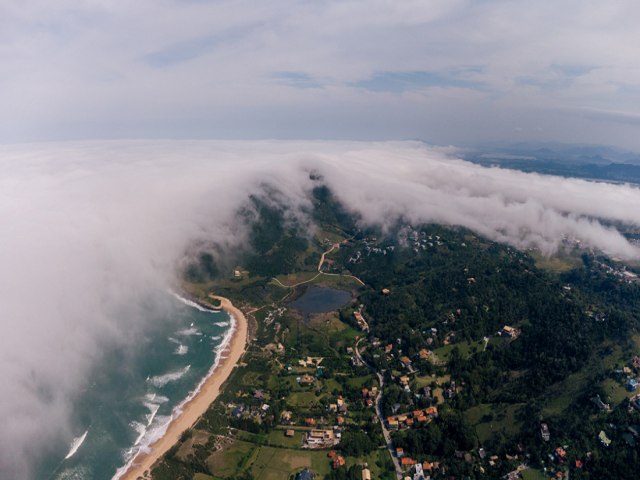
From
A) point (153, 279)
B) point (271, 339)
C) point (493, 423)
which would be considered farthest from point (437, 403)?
point (153, 279)

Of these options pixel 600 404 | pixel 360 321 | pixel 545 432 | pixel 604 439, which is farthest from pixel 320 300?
pixel 604 439

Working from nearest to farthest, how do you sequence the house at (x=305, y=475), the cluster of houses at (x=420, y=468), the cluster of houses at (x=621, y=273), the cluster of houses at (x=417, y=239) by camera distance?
the house at (x=305, y=475), the cluster of houses at (x=420, y=468), the cluster of houses at (x=621, y=273), the cluster of houses at (x=417, y=239)

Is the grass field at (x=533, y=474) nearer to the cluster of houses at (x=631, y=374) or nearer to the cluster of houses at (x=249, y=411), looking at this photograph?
the cluster of houses at (x=631, y=374)

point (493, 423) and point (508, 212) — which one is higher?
point (508, 212)

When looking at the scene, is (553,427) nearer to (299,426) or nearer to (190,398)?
(299,426)

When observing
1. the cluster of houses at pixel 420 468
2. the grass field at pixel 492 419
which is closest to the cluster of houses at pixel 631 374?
the grass field at pixel 492 419

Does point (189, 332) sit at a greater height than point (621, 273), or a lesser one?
lesser

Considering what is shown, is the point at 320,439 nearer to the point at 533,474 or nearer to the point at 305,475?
the point at 305,475
